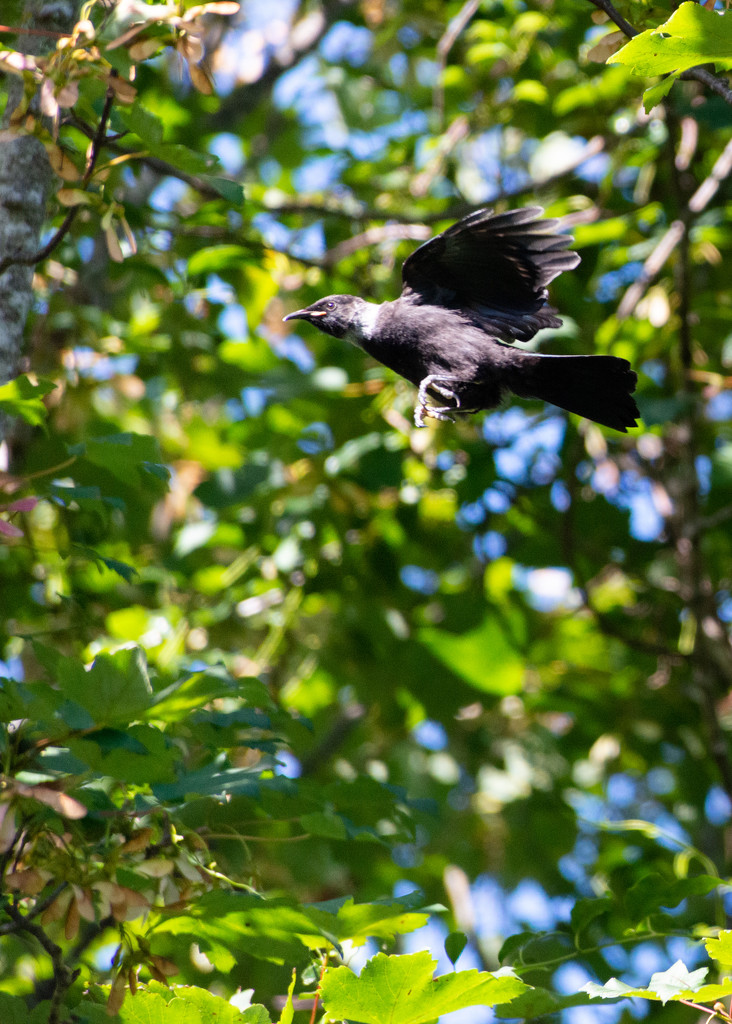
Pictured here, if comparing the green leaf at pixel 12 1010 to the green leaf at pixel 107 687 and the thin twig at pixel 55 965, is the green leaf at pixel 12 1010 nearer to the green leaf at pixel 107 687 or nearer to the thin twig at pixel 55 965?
the thin twig at pixel 55 965

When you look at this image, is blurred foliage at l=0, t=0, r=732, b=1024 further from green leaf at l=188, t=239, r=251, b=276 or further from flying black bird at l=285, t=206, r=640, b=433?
flying black bird at l=285, t=206, r=640, b=433

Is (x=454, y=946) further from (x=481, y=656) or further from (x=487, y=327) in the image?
(x=481, y=656)

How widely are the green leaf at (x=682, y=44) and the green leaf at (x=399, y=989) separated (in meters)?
1.38

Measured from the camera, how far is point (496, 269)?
2365 mm

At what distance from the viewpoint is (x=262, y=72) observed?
4965 millimetres

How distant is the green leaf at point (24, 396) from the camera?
→ 1.81m

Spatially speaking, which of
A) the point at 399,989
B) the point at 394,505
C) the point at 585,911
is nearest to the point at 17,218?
the point at 399,989

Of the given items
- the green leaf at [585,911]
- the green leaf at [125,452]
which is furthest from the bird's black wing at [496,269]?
the green leaf at [585,911]

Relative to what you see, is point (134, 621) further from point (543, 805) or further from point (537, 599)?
point (537, 599)

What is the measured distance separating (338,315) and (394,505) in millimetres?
1449

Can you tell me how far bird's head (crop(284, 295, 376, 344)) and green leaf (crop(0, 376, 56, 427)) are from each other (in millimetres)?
829

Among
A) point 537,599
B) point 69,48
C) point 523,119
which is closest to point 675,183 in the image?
point 523,119

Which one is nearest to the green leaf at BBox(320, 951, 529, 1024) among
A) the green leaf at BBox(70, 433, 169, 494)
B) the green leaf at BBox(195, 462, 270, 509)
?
the green leaf at BBox(70, 433, 169, 494)

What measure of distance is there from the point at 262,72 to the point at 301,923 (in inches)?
167
